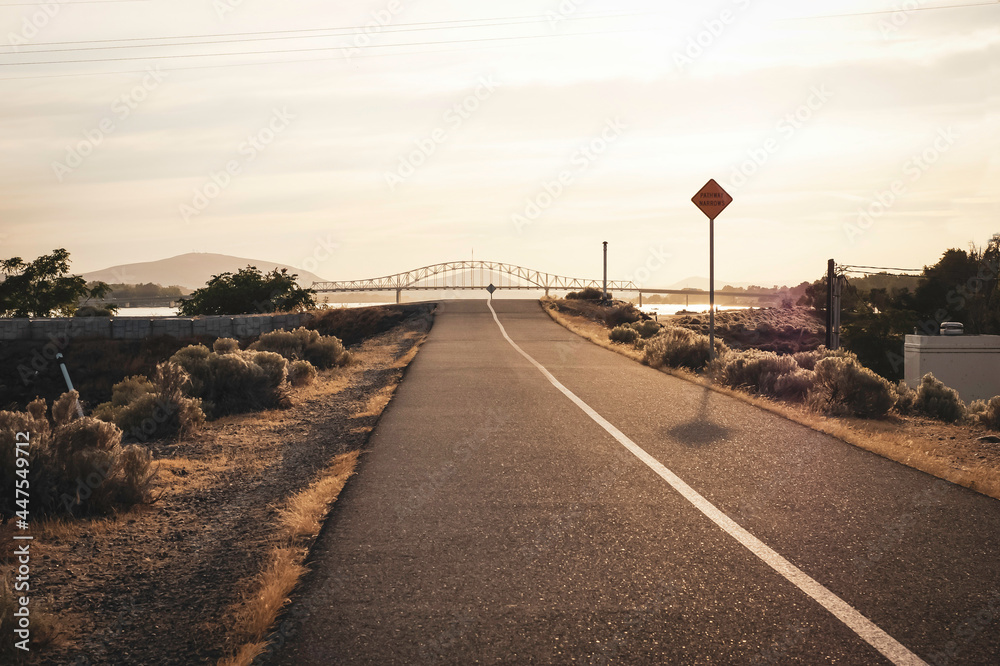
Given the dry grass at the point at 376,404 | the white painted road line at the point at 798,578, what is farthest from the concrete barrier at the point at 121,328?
the white painted road line at the point at 798,578

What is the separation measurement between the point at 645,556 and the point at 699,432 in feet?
14.4

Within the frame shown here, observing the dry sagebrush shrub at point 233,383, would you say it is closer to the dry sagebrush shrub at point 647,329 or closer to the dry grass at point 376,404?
the dry grass at point 376,404

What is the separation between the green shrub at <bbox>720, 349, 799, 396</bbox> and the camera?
12.5 metres

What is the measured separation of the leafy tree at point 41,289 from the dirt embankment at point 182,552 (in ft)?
126

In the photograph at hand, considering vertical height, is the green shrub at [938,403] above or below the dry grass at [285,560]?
below

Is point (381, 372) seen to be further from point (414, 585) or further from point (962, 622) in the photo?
point (962, 622)

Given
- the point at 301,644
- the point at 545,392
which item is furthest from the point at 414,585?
the point at 545,392

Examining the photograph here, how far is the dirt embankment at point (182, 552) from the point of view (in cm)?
383

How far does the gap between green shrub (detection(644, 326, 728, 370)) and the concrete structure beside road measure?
11.7 metres

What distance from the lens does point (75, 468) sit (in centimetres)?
644

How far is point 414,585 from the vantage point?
13.4 feet

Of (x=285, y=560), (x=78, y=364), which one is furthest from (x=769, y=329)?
(x=285, y=560)

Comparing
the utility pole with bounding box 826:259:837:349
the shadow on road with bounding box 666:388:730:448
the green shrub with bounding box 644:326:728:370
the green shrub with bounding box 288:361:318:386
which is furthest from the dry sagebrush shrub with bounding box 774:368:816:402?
the utility pole with bounding box 826:259:837:349

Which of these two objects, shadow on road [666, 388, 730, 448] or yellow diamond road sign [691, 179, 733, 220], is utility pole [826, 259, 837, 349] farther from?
shadow on road [666, 388, 730, 448]
